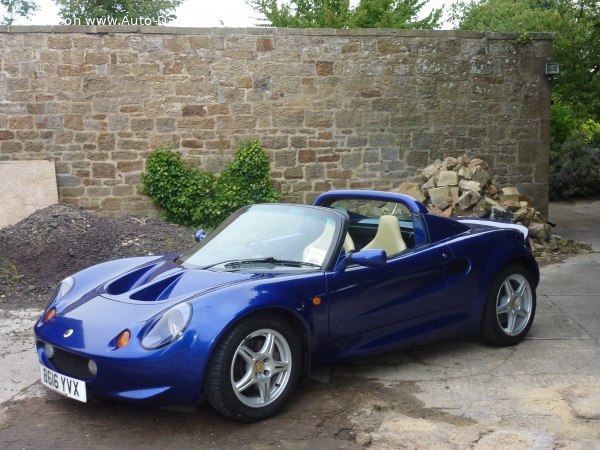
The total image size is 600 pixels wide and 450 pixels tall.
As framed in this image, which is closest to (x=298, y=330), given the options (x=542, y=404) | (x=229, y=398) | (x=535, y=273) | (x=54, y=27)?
(x=229, y=398)

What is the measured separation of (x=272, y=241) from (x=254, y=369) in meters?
1.14

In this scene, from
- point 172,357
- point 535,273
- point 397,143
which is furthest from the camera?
point 397,143

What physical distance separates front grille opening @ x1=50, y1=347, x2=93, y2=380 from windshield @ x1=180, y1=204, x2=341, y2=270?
1.08 metres

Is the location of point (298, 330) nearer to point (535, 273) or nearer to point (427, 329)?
point (427, 329)

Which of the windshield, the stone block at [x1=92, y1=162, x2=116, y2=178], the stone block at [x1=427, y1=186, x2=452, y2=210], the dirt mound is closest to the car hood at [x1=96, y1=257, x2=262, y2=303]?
the windshield

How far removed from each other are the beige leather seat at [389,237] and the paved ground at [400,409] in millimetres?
861

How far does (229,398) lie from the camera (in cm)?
425

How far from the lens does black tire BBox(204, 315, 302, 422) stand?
422 cm

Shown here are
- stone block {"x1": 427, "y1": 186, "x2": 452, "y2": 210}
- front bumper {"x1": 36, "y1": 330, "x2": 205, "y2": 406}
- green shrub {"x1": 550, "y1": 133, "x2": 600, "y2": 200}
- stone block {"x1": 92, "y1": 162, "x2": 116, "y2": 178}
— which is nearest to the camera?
front bumper {"x1": 36, "y1": 330, "x2": 205, "y2": 406}

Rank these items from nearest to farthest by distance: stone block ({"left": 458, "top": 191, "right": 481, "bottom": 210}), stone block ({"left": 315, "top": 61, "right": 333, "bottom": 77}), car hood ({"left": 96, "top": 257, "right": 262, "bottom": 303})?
car hood ({"left": 96, "top": 257, "right": 262, "bottom": 303})
stone block ({"left": 458, "top": 191, "right": 481, "bottom": 210})
stone block ({"left": 315, "top": 61, "right": 333, "bottom": 77})

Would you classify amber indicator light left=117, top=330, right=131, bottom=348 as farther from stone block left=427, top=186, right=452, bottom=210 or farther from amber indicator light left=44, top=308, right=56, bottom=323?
stone block left=427, top=186, right=452, bottom=210

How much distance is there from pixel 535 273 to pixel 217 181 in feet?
22.4

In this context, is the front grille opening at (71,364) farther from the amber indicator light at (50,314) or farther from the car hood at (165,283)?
the car hood at (165,283)

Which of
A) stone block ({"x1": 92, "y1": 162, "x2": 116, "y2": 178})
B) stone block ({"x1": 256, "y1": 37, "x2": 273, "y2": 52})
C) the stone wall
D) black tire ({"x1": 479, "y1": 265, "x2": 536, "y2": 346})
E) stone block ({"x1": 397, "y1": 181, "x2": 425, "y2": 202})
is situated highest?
stone block ({"x1": 256, "y1": 37, "x2": 273, "y2": 52})
